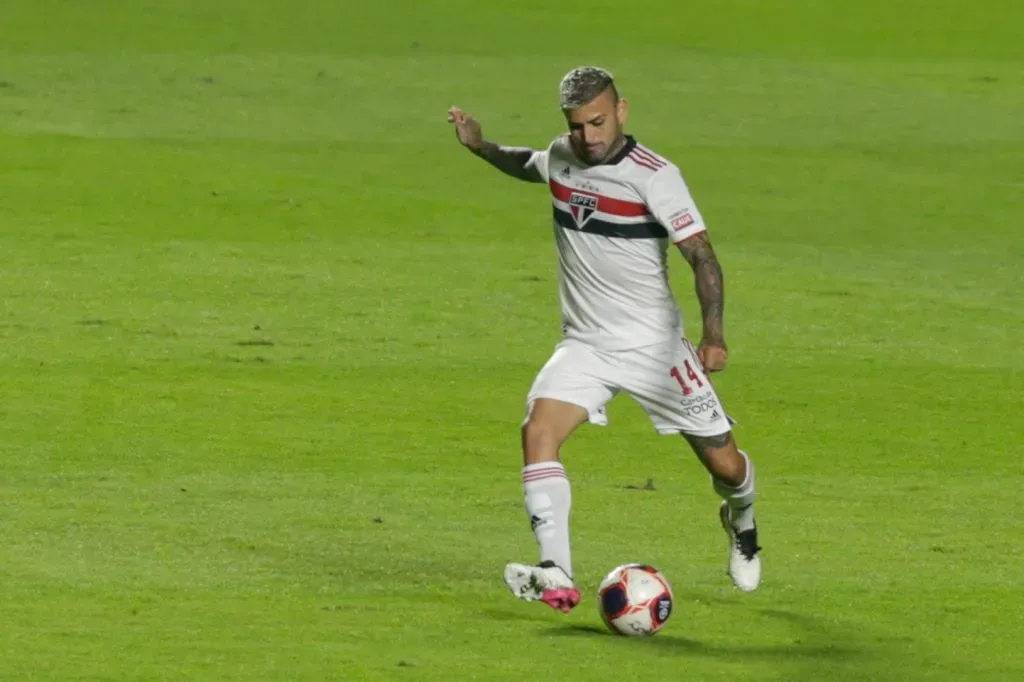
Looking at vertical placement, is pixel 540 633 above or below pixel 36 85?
below

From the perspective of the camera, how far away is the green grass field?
775 centimetres

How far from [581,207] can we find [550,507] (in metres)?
1.15

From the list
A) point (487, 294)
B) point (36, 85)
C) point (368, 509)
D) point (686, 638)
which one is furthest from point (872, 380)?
point (36, 85)

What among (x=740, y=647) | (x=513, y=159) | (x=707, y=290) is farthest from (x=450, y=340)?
(x=740, y=647)

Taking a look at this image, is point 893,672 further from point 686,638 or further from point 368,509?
point 368,509

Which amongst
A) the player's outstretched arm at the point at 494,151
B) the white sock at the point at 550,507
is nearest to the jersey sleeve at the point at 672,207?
the player's outstretched arm at the point at 494,151

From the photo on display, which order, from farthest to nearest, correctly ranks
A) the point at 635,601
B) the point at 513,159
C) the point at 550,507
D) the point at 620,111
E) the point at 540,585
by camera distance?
the point at 513,159, the point at 620,111, the point at 550,507, the point at 635,601, the point at 540,585

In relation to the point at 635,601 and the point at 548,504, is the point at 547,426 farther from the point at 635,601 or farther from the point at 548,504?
the point at 635,601

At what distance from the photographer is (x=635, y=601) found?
7.48 meters

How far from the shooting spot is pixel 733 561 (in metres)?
8.23

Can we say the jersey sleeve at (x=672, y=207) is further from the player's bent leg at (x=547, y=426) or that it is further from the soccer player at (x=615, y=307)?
the player's bent leg at (x=547, y=426)

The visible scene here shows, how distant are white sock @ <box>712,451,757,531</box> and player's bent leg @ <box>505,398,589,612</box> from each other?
0.76 m

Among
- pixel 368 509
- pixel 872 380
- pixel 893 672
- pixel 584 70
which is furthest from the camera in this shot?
pixel 872 380

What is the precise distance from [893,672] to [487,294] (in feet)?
24.6
